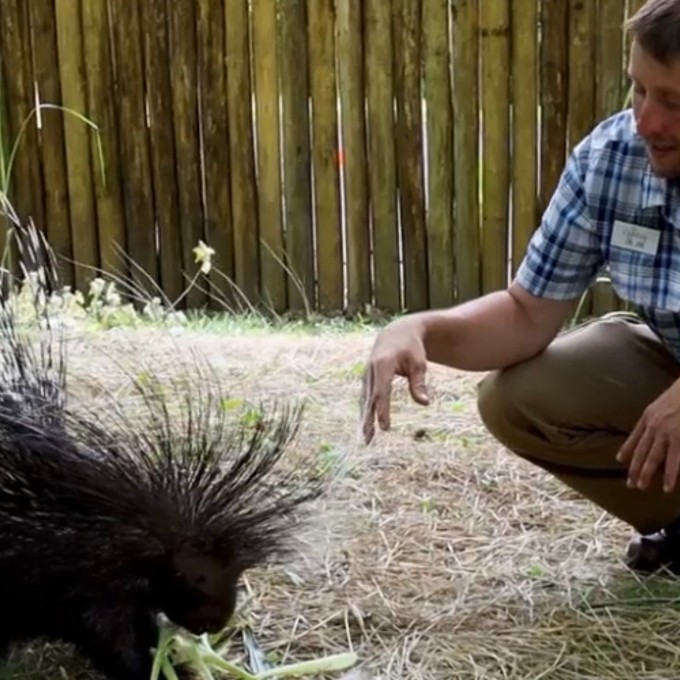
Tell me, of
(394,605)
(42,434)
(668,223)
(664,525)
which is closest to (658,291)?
(668,223)

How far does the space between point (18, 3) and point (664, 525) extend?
3.18 m

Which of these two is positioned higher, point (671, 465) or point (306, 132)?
point (306, 132)

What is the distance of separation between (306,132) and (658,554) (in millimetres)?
2537

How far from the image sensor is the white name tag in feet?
6.57

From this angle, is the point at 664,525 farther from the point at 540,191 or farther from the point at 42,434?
the point at 540,191

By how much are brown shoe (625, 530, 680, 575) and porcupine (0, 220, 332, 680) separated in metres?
0.69

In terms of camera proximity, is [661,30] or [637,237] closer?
[661,30]

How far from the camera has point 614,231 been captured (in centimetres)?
203

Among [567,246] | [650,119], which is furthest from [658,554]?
[650,119]

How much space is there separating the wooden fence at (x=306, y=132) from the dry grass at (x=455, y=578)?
1405mm

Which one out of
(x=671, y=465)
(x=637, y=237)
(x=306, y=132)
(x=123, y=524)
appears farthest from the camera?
(x=306, y=132)

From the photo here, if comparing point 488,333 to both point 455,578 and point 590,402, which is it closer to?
point 590,402

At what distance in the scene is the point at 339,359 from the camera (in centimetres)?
363

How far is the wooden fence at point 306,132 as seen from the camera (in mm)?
4129
